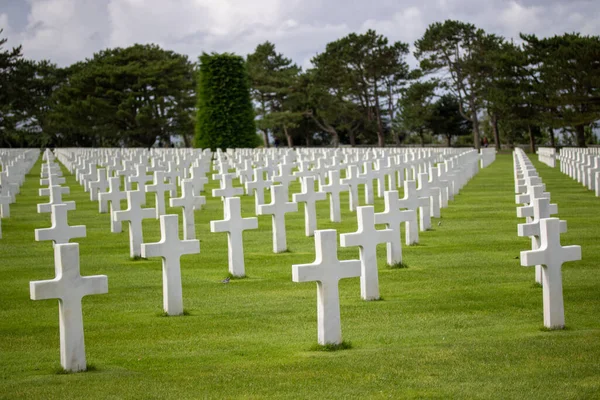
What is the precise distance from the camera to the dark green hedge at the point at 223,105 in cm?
4491

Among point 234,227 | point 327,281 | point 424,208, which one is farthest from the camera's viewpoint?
point 424,208

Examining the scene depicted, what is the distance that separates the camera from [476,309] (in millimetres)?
7480

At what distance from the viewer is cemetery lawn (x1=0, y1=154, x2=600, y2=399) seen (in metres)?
5.27

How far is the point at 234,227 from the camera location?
30.2 ft

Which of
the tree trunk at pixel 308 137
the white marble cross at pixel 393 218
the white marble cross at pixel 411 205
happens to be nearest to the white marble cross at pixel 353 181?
the white marble cross at pixel 411 205

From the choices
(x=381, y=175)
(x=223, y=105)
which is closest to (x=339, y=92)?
(x=223, y=105)

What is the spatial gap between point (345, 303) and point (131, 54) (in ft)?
195

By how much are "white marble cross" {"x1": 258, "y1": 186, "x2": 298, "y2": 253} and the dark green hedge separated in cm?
3391

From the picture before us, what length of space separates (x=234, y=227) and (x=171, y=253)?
196cm

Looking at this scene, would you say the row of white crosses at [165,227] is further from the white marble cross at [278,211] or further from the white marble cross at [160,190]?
the white marble cross at [278,211]

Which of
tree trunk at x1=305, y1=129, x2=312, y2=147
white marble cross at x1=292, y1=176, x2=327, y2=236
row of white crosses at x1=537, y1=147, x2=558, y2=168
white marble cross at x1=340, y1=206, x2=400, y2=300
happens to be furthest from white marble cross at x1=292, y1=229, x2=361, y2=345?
tree trunk at x1=305, y1=129, x2=312, y2=147

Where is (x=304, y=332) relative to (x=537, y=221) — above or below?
below

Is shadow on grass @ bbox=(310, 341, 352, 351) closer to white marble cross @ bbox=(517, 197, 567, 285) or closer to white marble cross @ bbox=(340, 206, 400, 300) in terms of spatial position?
white marble cross @ bbox=(340, 206, 400, 300)

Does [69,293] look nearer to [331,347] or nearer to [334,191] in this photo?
[331,347]
